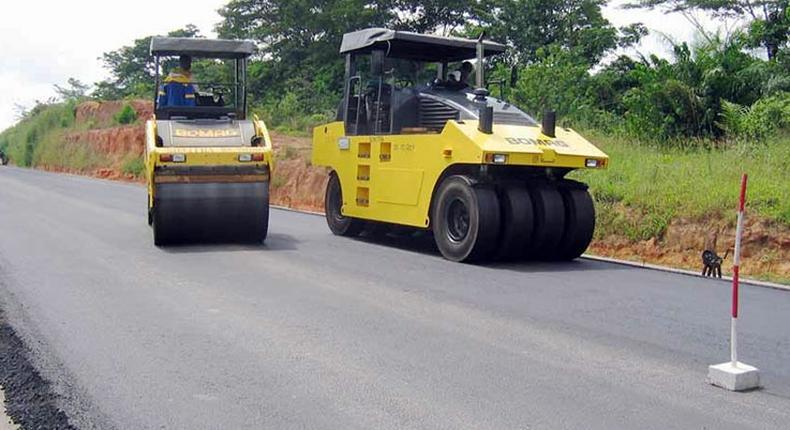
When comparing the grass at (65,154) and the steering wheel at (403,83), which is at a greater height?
the steering wheel at (403,83)

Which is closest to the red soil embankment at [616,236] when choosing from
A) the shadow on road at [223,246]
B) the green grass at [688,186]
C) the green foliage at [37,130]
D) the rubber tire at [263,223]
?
the green grass at [688,186]

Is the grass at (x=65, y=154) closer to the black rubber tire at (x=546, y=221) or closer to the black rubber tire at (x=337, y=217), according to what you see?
the black rubber tire at (x=337, y=217)

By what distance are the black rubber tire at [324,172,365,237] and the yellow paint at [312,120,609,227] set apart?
0.23m

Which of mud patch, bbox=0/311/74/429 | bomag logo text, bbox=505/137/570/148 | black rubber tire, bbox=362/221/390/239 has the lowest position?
mud patch, bbox=0/311/74/429

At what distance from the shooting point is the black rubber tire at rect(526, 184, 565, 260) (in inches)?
400

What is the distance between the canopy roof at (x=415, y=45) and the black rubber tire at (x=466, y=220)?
240 cm

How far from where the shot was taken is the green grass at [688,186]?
11.6m

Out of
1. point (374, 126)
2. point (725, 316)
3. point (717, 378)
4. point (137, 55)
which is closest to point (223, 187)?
point (374, 126)

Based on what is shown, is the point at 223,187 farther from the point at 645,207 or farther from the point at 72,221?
the point at 645,207

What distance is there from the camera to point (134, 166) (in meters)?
35.5

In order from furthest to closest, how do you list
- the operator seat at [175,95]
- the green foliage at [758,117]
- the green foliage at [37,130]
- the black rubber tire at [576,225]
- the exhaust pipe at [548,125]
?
the green foliage at [37,130]
the green foliage at [758,117]
the operator seat at [175,95]
the exhaust pipe at [548,125]
the black rubber tire at [576,225]

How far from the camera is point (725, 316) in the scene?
716cm

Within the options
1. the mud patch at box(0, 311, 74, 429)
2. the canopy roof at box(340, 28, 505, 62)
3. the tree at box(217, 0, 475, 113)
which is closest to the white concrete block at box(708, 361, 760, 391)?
the mud patch at box(0, 311, 74, 429)

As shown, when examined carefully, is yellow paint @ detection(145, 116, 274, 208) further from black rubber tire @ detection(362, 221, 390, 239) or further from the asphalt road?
black rubber tire @ detection(362, 221, 390, 239)
